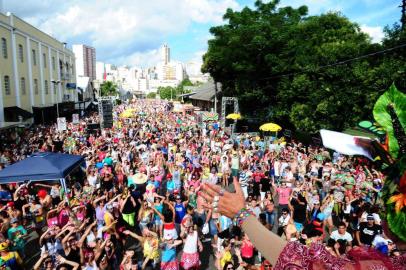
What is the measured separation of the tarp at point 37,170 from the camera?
9.98 meters

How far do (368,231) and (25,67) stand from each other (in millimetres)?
35153

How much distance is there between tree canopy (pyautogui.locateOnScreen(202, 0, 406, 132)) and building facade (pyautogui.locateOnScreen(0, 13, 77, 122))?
17.9 meters

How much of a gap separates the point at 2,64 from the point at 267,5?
22.7 meters

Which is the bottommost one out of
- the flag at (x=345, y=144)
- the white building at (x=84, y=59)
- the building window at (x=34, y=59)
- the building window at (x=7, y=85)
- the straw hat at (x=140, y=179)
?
the straw hat at (x=140, y=179)

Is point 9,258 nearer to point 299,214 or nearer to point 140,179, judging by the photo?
point 140,179

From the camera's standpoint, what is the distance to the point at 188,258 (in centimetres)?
671

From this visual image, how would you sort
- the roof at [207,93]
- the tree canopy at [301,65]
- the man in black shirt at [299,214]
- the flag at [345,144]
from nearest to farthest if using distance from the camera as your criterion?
the flag at [345,144]
the man in black shirt at [299,214]
the tree canopy at [301,65]
the roof at [207,93]

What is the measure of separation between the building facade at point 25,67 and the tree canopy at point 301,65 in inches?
705

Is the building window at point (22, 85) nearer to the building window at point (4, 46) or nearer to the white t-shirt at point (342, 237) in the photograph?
the building window at point (4, 46)

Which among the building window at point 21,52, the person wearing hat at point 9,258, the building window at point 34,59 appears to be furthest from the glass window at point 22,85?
the person wearing hat at point 9,258

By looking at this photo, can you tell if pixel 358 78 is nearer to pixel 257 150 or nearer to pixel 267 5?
pixel 257 150

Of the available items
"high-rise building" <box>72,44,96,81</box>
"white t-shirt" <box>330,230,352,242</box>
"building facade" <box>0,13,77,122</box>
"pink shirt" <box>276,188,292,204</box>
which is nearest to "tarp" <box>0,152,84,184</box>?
"pink shirt" <box>276,188,292,204</box>

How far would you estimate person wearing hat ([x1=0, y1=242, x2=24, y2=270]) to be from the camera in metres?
6.19

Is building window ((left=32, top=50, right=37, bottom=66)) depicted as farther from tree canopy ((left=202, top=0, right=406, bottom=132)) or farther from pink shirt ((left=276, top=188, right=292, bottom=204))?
pink shirt ((left=276, top=188, right=292, bottom=204))
